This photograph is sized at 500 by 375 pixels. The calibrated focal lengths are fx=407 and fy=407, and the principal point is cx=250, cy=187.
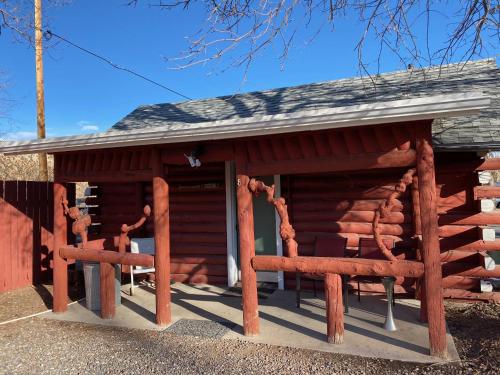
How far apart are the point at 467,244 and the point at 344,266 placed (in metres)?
2.50

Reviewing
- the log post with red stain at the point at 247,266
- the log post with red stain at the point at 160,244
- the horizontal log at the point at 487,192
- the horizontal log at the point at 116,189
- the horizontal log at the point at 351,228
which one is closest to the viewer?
the log post with red stain at the point at 247,266

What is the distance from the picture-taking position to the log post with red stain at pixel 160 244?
4805 mm

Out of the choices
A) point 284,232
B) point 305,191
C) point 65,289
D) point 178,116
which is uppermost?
point 178,116

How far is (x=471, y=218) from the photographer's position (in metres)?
5.42

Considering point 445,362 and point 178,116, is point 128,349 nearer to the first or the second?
point 445,362

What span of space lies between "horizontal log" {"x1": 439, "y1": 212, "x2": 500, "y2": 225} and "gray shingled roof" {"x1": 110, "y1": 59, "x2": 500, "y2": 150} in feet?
3.47

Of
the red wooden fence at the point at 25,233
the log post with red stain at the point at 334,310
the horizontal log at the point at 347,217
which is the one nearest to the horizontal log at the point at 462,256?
the horizontal log at the point at 347,217

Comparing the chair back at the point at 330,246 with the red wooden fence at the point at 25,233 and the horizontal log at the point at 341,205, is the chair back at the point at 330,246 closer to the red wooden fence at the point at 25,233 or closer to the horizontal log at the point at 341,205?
the horizontal log at the point at 341,205

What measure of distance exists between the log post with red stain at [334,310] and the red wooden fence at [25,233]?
18.1 ft

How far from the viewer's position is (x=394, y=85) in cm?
687

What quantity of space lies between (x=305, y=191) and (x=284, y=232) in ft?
7.34

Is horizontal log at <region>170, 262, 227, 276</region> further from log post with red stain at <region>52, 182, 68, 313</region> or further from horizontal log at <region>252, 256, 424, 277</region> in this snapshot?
horizontal log at <region>252, 256, 424, 277</region>

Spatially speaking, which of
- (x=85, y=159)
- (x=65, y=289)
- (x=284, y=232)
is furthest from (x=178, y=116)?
(x=284, y=232)

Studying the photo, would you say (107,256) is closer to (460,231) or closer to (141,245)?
(141,245)
